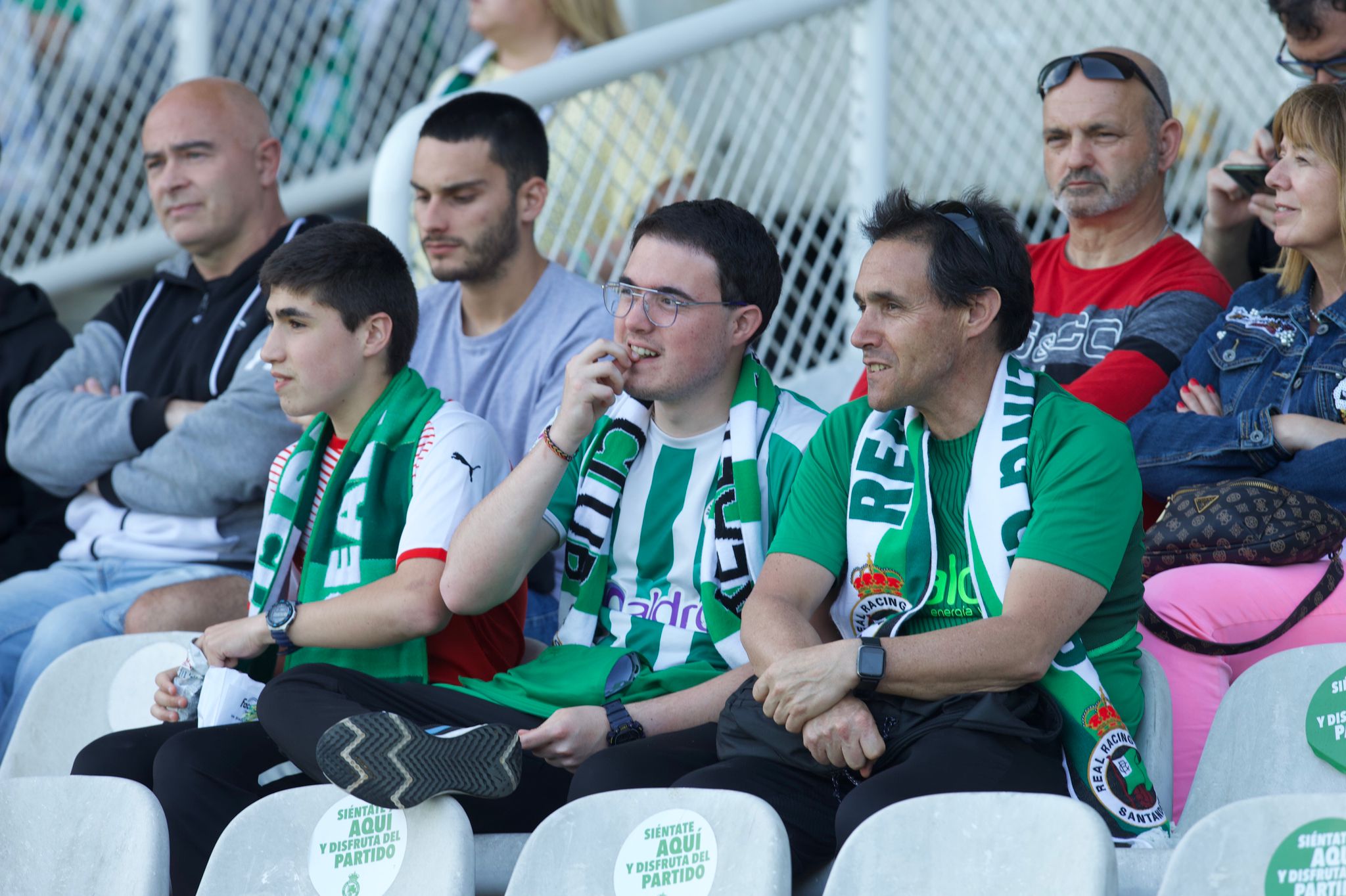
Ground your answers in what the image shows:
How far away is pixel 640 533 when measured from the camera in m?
2.74

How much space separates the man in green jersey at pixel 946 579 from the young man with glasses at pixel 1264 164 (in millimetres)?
984

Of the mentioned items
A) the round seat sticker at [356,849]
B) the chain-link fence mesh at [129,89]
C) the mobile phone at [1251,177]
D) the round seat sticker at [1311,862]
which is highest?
the chain-link fence mesh at [129,89]

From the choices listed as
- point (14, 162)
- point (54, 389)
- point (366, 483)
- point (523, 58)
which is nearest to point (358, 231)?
point (366, 483)

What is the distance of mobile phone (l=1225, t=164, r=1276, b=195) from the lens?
10.9ft

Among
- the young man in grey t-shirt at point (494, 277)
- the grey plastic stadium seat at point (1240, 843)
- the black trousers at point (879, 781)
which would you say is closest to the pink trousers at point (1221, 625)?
the black trousers at point (879, 781)

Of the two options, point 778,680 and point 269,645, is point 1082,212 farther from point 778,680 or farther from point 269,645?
point 269,645

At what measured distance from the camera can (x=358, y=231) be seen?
121 inches

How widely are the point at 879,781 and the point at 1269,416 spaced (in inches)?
46.6

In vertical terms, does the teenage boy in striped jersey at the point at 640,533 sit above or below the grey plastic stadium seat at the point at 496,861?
above

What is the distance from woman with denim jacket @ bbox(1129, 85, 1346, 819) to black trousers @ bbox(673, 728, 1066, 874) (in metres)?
0.48

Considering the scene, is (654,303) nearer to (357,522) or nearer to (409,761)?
(357,522)

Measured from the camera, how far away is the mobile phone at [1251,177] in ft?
10.9

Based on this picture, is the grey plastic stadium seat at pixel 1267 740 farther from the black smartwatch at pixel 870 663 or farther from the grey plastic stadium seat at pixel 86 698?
the grey plastic stadium seat at pixel 86 698

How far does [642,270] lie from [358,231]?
64 cm
